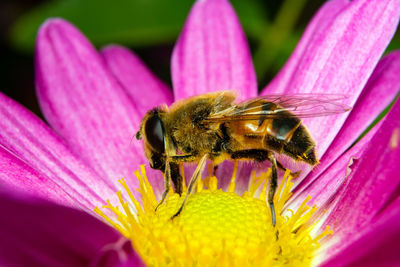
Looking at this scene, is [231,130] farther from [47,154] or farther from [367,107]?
[47,154]

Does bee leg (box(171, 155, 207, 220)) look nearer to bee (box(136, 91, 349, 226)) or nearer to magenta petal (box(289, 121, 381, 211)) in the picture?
bee (box(136, 91, 349, 226))

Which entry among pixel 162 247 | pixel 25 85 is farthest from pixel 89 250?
pixel 25 85

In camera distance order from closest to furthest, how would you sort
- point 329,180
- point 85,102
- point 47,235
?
point 47,235 < point 329,180 < point 85,102

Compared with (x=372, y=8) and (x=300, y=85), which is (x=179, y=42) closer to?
(x=300, y=85)

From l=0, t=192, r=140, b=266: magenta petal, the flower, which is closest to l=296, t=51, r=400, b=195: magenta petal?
the flower

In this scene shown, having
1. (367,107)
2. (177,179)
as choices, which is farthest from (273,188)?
(367,107)

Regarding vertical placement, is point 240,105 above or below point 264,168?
above
